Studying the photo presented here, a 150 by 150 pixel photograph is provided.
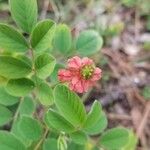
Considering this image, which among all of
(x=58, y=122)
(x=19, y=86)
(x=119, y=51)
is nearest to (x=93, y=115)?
(x=58, y=122)

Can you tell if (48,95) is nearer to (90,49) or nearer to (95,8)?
(90,49)

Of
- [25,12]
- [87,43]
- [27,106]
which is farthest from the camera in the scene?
[87,43]

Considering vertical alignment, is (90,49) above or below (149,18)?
below

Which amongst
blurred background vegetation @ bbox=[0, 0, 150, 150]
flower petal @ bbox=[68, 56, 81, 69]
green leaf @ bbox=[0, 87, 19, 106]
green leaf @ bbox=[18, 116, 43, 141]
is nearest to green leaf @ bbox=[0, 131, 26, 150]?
green leaf @ bbox=[18, 116, 43, 141]

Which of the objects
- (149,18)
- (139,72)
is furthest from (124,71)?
(149,18)

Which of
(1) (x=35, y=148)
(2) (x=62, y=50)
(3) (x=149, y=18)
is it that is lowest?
(1) (x=35, y=148)

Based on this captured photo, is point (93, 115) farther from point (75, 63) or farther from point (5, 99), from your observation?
point (5, 99)
